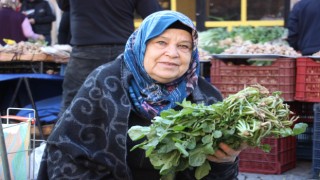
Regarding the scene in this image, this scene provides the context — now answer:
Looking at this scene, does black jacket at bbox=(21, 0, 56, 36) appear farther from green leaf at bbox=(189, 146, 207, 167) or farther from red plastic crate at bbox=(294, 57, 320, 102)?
green leaf at bbox=(189, 146, 207, 167)

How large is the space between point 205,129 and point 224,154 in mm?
213

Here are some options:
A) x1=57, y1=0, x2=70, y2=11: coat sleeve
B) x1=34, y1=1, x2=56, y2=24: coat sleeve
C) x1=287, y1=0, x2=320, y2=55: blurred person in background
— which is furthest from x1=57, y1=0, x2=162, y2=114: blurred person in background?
x1=34, y1=1, x2=56, y2=24: coat sleeve

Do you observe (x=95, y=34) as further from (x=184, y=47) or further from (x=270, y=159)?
(x=184, y=47)

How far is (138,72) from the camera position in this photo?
273 cm

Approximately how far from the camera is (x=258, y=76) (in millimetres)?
5383

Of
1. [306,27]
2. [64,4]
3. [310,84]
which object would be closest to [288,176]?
[310,84]

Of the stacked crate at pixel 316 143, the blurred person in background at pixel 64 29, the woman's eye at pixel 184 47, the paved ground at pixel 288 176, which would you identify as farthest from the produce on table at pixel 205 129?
the blurred person in background at pixel 64 29

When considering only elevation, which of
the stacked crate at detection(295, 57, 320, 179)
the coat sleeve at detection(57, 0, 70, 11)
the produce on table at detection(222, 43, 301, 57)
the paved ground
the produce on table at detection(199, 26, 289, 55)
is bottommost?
the paved ground

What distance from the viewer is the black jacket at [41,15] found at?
862 centimetres

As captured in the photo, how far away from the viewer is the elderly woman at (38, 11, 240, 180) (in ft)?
8.65

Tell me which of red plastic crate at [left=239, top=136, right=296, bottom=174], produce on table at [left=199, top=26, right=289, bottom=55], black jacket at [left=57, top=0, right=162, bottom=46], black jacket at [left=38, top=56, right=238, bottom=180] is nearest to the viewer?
black jacket at [left=38, top=56, right=238, bottom=180]

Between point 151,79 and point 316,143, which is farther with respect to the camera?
point 316,143

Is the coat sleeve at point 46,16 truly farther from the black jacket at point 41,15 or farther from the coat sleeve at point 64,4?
the coat sleeve at point 64,4

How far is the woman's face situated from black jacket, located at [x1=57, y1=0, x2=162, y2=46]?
2.35 meters
